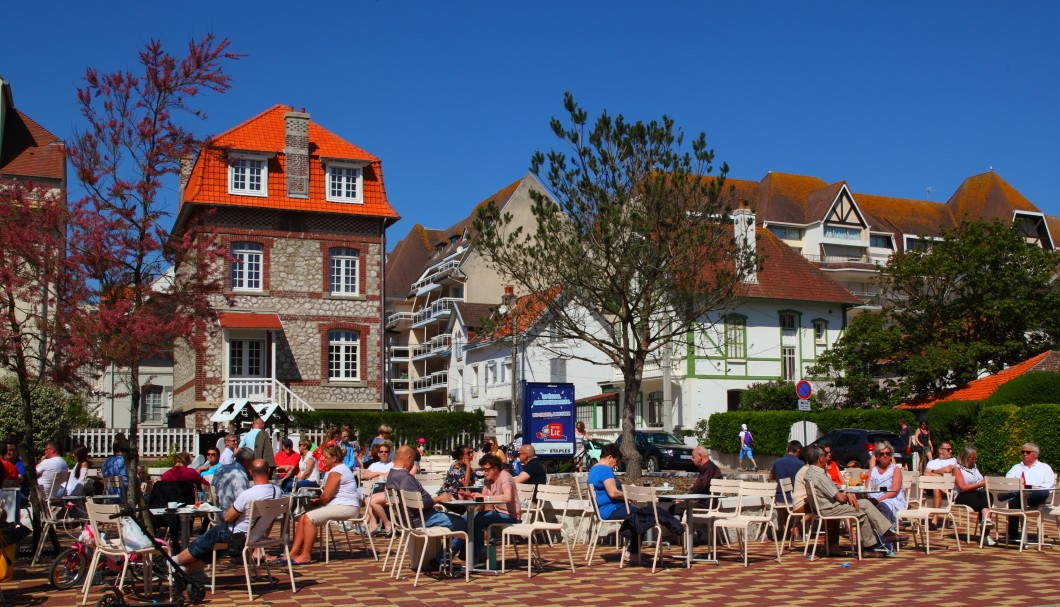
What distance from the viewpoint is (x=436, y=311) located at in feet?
195

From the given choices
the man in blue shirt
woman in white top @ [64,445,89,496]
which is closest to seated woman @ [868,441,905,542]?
the man in blue shirt

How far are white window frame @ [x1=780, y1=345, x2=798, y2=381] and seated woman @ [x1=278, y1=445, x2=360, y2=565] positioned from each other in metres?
33.8

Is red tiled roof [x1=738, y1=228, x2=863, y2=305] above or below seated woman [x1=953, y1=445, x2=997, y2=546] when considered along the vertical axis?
above

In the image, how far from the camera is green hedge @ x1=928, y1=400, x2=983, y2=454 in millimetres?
28672

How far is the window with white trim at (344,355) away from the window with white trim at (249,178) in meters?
5.46

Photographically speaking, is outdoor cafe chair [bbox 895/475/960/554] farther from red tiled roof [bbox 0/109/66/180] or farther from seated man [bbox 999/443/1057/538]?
red tiled roof [bbox 0/109/66/180]

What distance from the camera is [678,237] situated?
20094 mm

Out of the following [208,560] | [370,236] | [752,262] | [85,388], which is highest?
[370,236]

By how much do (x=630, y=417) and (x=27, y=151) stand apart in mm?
23458

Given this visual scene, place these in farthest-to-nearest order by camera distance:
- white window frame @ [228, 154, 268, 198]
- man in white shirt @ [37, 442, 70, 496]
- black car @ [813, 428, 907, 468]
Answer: white window frame @ [228, 154, 268, 198]
black car @ [813, 428, 907, 468]
man in white shirt @ [37, 442, 70, 496]

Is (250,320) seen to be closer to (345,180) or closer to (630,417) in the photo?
(345,180)

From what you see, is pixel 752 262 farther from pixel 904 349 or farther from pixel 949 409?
pixel 904 349

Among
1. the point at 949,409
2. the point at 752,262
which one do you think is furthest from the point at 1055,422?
the point at 752,262

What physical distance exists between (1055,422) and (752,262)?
326 inches
